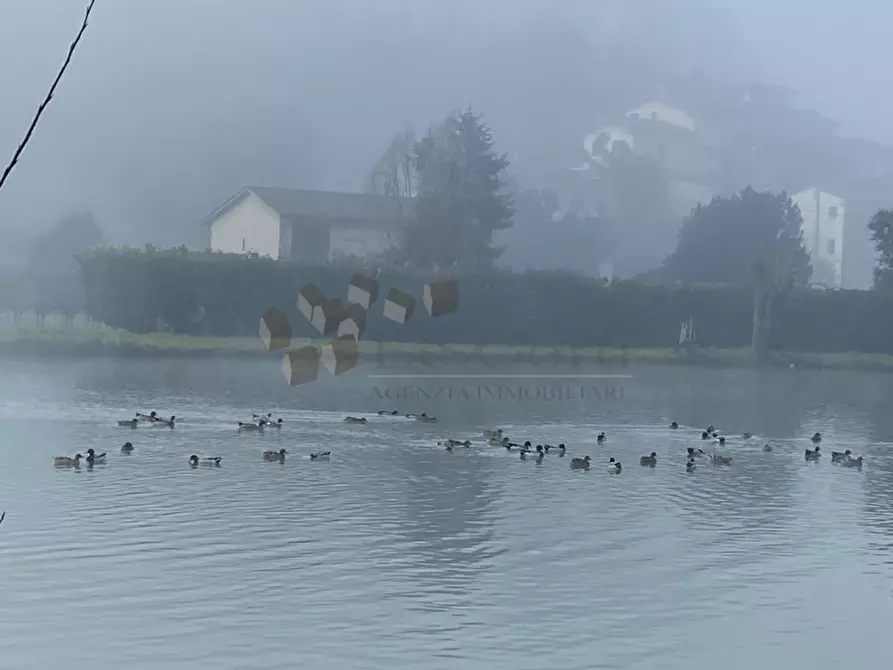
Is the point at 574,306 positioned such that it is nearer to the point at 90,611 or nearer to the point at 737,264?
the point at 737,264

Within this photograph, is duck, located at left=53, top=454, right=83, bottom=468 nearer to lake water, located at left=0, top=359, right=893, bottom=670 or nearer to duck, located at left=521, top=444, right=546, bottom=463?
lake water, located at left=0, top=359, right=893, bottom=670

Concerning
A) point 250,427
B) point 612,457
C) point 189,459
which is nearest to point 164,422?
point 250,427

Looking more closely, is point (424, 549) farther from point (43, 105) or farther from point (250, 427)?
point (43, 105)

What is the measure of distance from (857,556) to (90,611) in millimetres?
6061

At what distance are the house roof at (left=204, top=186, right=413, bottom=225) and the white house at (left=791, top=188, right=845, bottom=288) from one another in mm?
19223

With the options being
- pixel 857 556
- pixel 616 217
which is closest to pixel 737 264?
pixel 616 217

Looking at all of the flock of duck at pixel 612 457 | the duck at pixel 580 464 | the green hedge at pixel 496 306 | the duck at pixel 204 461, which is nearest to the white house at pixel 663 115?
the green hedge at pixel 496 306

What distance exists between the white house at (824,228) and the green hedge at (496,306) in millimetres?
16351

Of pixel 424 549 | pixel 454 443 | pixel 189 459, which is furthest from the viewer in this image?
pixel 454 443

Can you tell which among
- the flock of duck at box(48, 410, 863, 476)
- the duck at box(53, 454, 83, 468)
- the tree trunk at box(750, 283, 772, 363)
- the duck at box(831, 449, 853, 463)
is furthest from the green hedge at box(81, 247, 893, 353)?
the duck at box(53, 454, 83, 468)

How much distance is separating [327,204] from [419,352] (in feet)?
39.5

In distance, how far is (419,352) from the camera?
32719 millimetres

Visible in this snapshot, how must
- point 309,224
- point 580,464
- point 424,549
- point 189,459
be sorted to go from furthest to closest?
point 309,224, point 580,464, point 189,459, point 424,549

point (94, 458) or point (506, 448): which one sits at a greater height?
point (506, 448)
